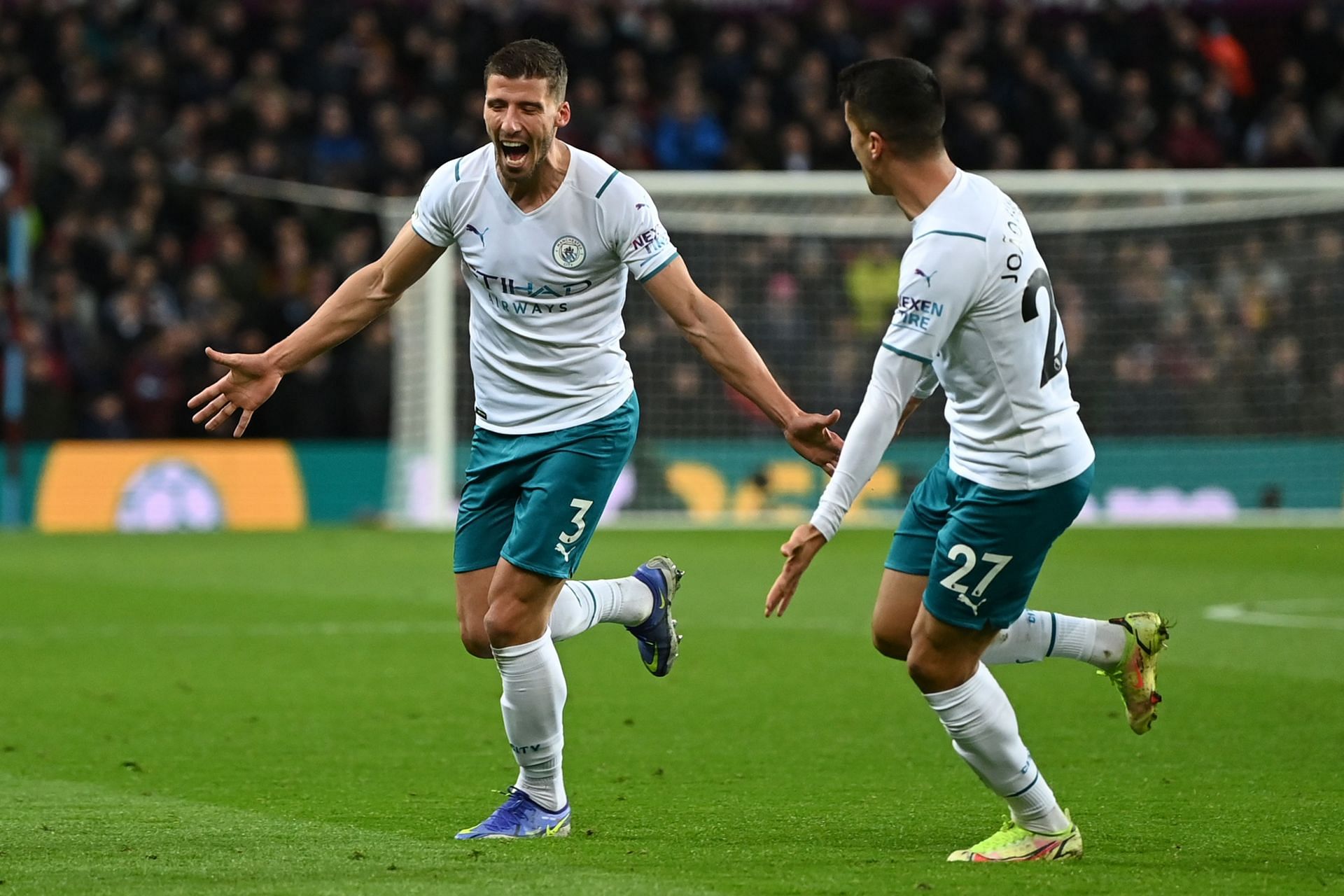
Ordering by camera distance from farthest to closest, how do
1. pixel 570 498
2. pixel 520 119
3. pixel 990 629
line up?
pixel 570 498, pixel 520 119, pixel 990 629

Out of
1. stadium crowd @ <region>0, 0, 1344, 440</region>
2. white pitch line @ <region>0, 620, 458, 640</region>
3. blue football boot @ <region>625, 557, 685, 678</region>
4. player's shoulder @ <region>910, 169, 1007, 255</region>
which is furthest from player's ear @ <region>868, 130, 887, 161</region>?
stadium crowd @ <region>0, 0, 1344, 440</region>

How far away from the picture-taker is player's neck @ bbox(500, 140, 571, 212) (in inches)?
233

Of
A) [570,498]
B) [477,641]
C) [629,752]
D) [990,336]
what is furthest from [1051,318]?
[629,752]

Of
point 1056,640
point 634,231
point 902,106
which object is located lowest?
point 1056,640

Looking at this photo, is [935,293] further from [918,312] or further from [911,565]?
[911,565]

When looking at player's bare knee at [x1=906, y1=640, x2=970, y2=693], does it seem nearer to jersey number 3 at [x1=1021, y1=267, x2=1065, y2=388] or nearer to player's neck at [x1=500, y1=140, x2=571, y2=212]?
jersey number 3 at [x1=1021, y1=267, x2=1065, y2=388]

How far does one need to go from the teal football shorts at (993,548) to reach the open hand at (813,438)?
0.51 metres

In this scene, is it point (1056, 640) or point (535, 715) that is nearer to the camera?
point (535, 715)

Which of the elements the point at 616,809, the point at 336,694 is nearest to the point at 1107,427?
the point at 336,694

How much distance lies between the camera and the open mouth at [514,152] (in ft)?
18.9

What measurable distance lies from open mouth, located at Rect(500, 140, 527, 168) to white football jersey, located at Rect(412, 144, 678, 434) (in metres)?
0.19

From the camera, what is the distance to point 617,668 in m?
10.3

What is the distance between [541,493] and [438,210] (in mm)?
911

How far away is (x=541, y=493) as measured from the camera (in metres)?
5.95
